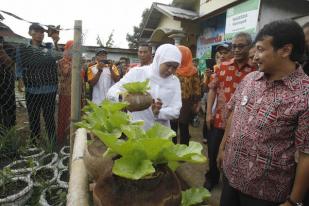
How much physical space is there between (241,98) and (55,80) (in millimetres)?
3132

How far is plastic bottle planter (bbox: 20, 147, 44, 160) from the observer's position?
3.41 meters

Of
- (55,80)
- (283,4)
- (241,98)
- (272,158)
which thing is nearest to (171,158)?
(272,158)

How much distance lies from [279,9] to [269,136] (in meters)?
5.77

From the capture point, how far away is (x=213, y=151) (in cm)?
325

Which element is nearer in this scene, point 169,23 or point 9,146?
point 9,146

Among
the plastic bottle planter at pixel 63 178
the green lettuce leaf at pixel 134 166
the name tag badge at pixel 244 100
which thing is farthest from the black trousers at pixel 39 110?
the green lettuce leaf at pixel 134 166

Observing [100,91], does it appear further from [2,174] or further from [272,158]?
[272,158]

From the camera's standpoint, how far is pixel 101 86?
196 inches

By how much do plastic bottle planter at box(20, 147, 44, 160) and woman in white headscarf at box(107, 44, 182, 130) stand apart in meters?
1.42

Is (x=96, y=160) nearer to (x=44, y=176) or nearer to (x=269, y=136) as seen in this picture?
(x=269, y=136)

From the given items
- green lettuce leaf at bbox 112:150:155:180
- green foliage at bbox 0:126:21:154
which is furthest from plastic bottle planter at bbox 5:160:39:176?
green lettuce leaf at bbox 112:150:155:180

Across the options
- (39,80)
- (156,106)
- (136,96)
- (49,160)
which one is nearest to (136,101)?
(136,96)

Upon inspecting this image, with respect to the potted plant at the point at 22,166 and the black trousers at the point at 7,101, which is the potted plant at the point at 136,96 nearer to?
the potted plant at the point at 22,166

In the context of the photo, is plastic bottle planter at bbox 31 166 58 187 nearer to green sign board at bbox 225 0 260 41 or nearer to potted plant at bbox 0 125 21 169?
potted plant at bbox 0 125 21 169
